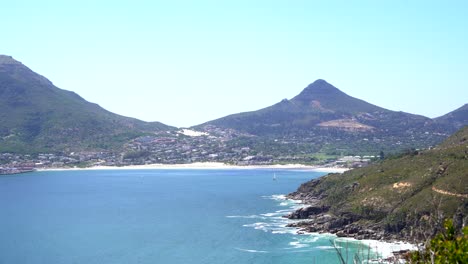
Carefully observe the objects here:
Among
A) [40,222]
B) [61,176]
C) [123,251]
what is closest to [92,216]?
[40,222]

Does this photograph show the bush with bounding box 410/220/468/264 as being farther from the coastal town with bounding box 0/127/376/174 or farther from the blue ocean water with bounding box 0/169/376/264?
the coastal town with bounding box 0/127/376/174

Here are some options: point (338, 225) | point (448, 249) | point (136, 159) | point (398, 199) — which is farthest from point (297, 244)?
point (136, 159)

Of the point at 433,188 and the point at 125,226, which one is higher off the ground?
the point at 433,188

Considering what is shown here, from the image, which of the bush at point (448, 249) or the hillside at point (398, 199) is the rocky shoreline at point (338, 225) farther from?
the bush at point (448, 249)

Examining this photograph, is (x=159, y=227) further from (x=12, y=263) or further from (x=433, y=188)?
(x=433, y=188)

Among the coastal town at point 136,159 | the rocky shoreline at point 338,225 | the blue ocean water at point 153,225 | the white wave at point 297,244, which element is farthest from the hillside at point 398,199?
the coastal town at point 136,159

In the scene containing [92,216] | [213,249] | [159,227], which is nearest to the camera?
[213,249]

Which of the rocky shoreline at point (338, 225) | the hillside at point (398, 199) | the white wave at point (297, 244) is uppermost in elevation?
the hillside at point (398, 199)
